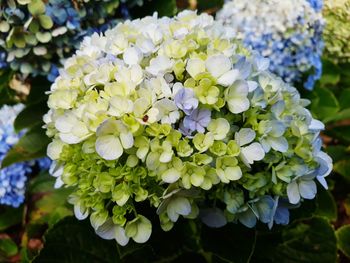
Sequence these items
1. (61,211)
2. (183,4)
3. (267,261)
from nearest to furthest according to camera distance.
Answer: (267,261), (61,211), (183,4)

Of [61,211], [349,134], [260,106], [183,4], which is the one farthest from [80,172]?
[183,4]

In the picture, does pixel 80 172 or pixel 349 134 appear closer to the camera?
pixel 80 172

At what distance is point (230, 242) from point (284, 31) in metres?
0.70

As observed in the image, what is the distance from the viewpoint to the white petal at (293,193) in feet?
4.16

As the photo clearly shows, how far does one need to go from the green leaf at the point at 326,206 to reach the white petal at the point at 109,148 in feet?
2.80

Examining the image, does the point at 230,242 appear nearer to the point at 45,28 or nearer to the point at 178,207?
the point at 178,207

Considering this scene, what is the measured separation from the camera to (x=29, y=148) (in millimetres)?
1854

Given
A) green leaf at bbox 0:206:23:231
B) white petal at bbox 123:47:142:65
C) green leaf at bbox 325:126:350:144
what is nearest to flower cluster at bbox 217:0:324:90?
green leaf at bbox 325:126:350:144

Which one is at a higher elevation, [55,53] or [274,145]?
[274,145]

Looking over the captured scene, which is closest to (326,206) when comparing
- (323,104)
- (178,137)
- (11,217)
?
(323,104)

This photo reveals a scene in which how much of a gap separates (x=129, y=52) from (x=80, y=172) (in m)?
0.26

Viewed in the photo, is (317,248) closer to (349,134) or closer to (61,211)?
(349,134)

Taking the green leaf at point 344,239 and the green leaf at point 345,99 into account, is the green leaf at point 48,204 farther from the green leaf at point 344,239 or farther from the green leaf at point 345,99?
the green leaf at point 345,99

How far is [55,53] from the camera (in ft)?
6.16
